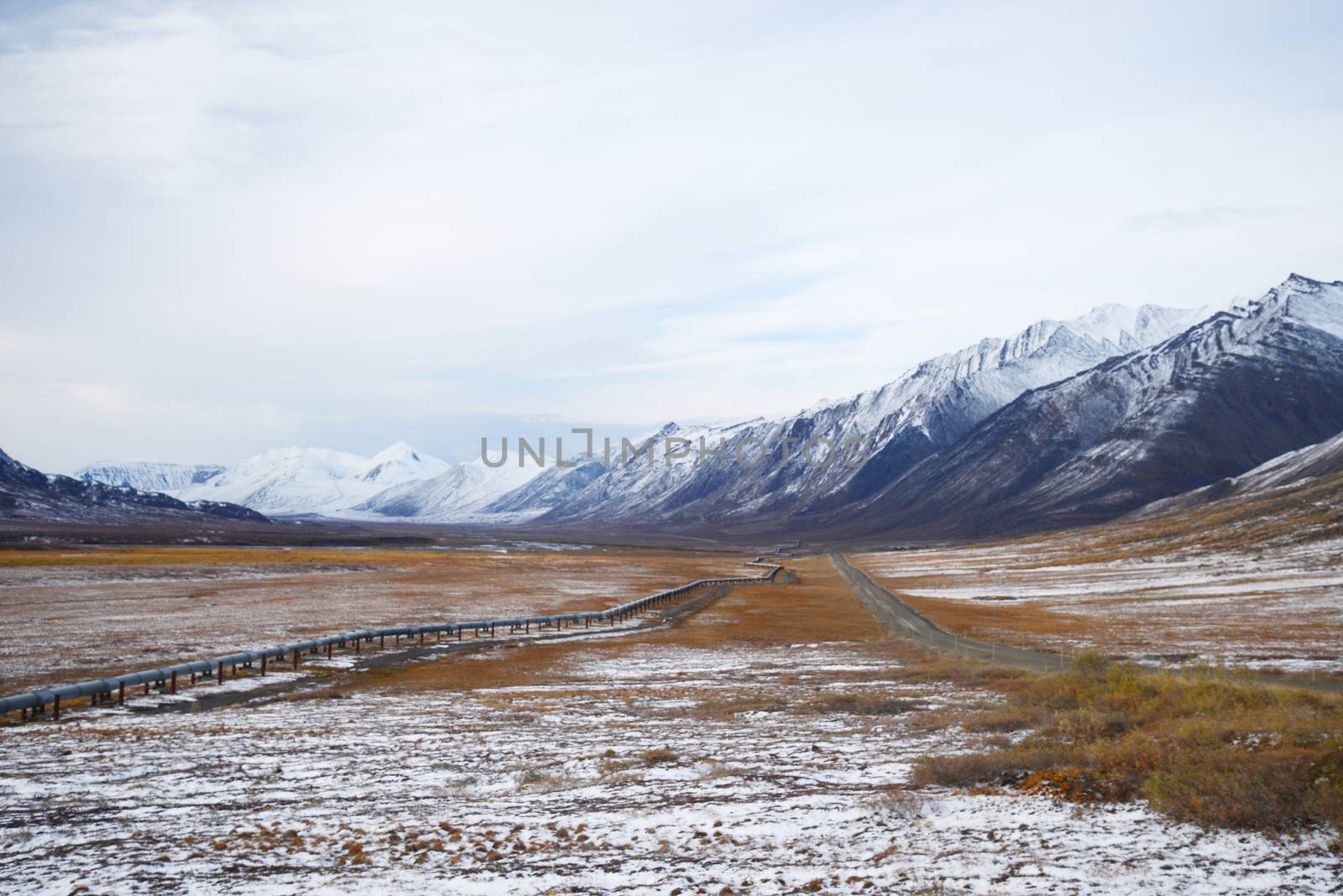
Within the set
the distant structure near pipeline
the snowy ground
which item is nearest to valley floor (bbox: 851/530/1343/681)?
the distant structure near pipeline

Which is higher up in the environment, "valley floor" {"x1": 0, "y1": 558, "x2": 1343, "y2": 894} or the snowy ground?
"valley floor" {"x1": 0, "y1": 558, "x2": 1343, "y2": 894}

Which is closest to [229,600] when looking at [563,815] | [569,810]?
[569,810]

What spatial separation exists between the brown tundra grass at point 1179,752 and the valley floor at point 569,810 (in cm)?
55

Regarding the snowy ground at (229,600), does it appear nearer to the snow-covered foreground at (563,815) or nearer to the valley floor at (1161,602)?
the snow-covered foreground at (563,815)

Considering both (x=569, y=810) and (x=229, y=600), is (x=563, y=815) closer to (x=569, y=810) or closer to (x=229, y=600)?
(x=569, y=810)

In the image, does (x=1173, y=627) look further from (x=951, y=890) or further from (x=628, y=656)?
(x=951, y=890)

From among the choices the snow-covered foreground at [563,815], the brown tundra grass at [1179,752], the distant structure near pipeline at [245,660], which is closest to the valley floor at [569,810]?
the snow-covered foreground at [563,815]

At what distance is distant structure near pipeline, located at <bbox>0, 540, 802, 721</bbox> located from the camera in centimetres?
2545

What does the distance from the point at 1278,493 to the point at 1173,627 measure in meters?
118

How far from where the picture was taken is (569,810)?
14664mm

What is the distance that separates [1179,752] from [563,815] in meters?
9.55

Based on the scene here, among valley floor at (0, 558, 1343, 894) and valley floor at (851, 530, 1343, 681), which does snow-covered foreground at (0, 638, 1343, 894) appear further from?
valley floor at (851, 530, 1343, 681)

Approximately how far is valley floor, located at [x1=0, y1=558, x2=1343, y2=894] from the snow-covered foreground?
4 centimetres

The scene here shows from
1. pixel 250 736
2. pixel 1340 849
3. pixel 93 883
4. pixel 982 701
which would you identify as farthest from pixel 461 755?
pixel 1340 849
